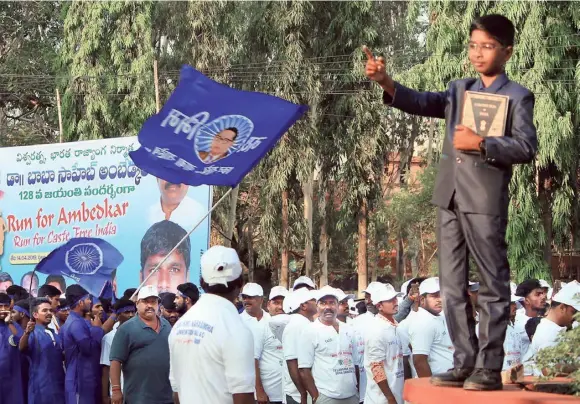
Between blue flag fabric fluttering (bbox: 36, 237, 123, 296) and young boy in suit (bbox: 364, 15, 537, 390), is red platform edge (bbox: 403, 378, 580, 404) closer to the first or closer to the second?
young boy in suit (bbox: 364, 15, 537, 390)

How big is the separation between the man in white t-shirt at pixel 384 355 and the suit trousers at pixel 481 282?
18.0 feet

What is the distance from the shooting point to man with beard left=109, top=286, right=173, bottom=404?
10.6 m

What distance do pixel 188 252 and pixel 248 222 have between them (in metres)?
23.4

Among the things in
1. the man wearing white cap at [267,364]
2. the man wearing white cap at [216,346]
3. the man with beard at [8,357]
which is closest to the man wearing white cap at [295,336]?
the man wearing white cap at [267,364]

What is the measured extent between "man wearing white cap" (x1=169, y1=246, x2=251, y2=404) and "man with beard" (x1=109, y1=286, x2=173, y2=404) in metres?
3.89

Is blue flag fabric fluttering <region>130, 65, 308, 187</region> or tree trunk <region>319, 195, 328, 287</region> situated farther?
tree trunk <region>319, 195, 328, 287</region>

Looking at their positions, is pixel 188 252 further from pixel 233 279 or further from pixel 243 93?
pixel 233 279

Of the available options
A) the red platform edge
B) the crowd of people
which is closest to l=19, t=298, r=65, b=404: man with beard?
the crowd of people

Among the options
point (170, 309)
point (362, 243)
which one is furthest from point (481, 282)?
point (362, 243)

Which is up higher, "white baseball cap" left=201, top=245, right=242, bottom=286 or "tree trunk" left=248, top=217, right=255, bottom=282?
"white baseball cap" left=201, top=245, right=242, bottom=286

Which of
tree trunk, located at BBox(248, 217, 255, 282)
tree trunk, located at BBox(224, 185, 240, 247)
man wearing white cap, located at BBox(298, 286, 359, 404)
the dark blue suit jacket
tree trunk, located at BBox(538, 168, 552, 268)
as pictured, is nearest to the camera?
the dark blue suit jacket

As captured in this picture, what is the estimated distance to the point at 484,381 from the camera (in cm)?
539

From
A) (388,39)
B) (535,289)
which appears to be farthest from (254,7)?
(535,289)

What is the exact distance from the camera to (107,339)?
12.6 meters
